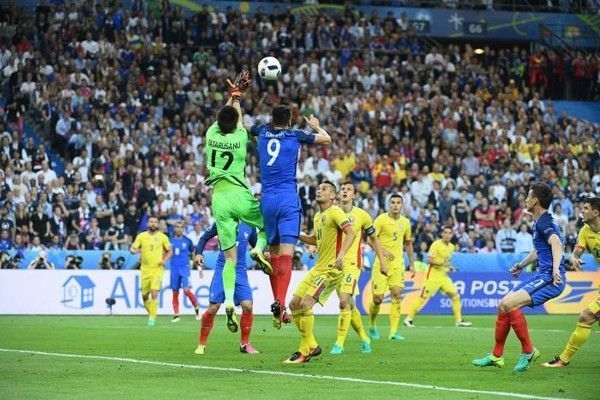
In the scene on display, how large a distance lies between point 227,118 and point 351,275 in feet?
16.2

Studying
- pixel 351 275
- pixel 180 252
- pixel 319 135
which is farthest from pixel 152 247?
pixel 319 135

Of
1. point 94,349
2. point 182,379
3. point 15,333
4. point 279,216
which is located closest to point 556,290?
point 279,216

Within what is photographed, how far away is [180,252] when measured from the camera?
103 feet

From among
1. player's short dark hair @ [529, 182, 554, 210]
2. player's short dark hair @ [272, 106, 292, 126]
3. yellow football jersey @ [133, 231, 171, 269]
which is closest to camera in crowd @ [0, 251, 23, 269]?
yellow football jersey @ [133, 231, 171, 269]

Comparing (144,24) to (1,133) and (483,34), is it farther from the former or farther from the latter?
(483,34)

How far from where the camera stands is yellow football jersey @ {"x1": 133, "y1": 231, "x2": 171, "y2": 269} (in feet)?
96.7

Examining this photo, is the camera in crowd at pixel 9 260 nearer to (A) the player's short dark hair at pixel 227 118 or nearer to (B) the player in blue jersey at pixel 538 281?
(A) the player's short dark hair at pixel 227 118

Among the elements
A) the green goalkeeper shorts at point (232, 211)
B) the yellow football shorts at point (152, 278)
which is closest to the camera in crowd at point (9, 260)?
the yellow football shorts at point (152, 278)

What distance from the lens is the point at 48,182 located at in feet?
113

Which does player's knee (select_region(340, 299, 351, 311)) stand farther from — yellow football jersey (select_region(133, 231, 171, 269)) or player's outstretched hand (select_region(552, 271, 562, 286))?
yellow football jersey (select_region(133, 231, 171, 269))

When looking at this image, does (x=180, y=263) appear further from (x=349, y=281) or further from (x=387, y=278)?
(x=349, y=281)

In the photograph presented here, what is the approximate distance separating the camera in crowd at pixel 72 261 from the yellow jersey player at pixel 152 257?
361cm

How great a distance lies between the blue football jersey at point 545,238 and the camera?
15.3m

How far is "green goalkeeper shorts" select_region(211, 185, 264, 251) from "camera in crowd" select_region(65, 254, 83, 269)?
17.4m
